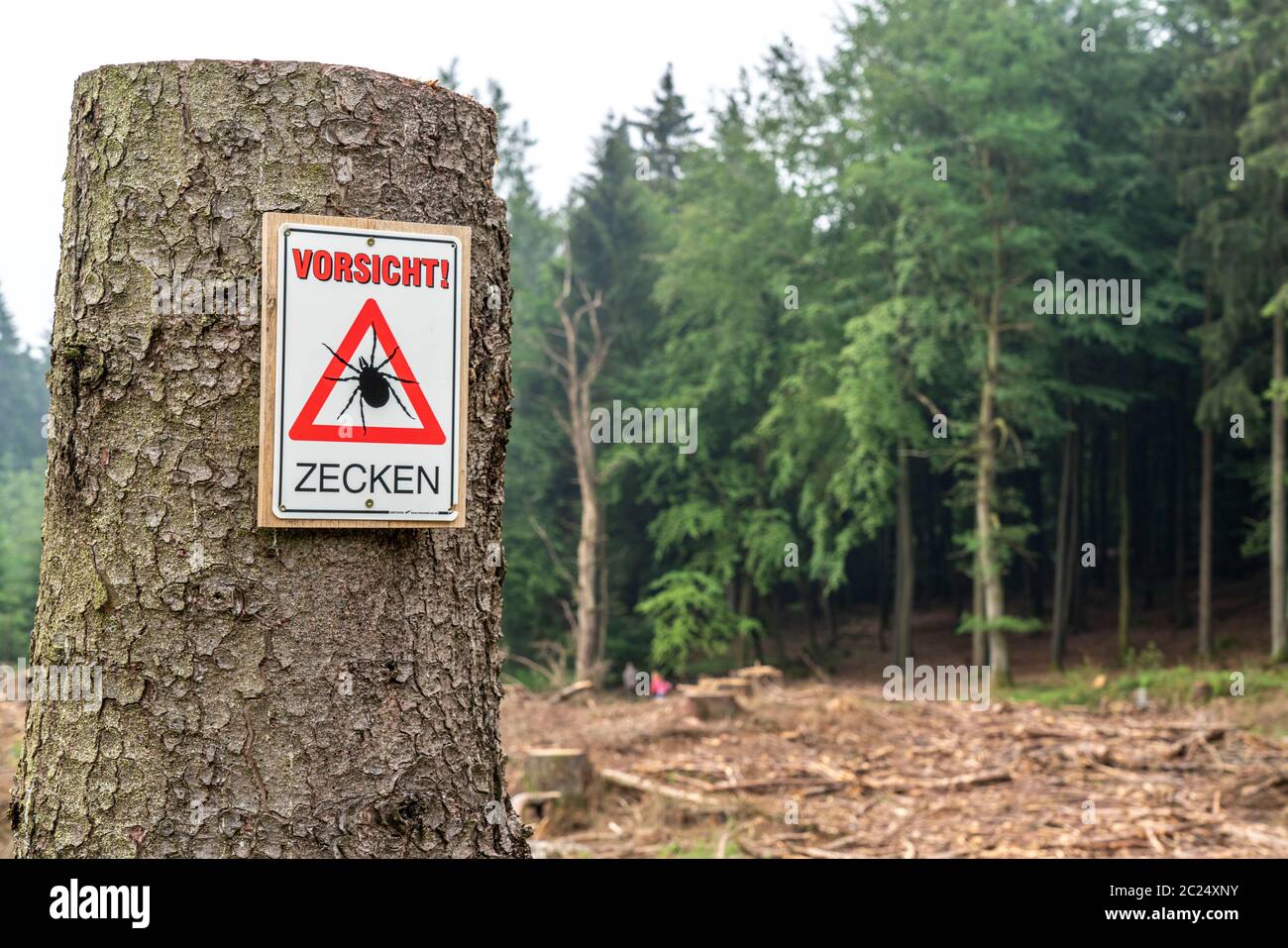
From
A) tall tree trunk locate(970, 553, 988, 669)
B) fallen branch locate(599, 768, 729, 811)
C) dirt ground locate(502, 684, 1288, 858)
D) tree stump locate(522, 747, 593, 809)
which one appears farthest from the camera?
tall tree trunk locate(970, 553, 988, 669)

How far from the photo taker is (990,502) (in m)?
23.9

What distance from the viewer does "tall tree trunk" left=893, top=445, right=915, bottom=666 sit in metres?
27.6

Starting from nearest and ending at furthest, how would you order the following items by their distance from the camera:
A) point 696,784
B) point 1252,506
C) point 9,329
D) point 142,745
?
point 142,745
point 696,784
point 1252,506
point 9,329

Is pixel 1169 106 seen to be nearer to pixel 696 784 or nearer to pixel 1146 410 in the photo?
pixel 1146 410

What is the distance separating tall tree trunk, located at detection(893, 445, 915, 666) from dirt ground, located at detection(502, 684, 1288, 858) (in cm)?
1212

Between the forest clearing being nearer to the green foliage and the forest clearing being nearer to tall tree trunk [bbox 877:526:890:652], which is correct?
the green foliage

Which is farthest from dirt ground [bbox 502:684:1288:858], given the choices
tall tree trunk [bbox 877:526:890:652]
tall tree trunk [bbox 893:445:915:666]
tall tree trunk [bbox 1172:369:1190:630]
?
tall tree trunk [bbox 877:526:890:652]

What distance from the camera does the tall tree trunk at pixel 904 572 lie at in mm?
27609

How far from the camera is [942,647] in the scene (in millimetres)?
32125

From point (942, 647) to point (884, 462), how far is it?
7.90 m

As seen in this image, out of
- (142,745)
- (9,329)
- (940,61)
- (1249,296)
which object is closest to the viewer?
(142,745)

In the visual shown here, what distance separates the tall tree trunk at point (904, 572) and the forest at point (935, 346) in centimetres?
9

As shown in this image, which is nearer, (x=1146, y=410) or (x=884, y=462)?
(x=884, y=462)
